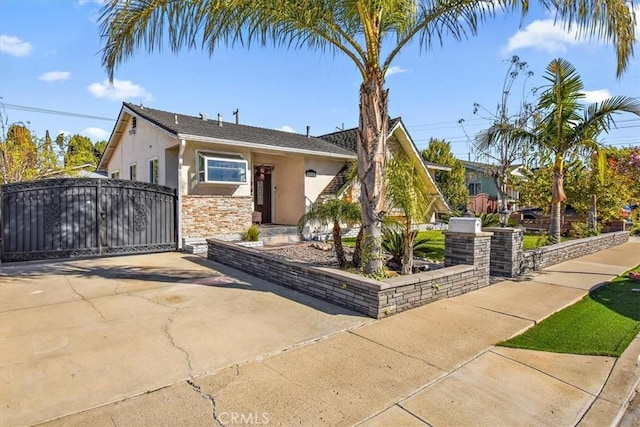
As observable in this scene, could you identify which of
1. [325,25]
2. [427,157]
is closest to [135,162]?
[325,25]

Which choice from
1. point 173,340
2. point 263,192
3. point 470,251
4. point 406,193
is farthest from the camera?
point 263,192

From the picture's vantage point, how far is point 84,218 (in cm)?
1075

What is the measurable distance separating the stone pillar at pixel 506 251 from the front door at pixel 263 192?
10596 millimetres

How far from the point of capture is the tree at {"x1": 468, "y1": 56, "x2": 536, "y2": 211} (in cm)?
1216

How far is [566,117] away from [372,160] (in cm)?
746

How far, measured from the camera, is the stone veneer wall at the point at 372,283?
5664 millimetres

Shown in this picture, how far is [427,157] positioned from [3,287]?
2515 cm

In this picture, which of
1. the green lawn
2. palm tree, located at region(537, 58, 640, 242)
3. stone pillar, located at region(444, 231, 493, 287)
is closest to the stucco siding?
stone pillar, located at region(444, 231, 493, 287)

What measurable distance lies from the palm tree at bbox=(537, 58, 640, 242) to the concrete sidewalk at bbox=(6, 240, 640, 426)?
7.70 metres

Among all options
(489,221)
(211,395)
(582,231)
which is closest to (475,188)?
(582,231)

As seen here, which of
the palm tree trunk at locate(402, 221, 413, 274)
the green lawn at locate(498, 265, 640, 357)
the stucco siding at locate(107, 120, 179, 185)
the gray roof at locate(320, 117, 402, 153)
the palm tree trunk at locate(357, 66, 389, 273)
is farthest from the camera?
the gray roof at locate(320, 117, 402, 153)

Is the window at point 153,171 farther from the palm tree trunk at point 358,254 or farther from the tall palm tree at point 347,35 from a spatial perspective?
the palm tree trunk at point 358,254

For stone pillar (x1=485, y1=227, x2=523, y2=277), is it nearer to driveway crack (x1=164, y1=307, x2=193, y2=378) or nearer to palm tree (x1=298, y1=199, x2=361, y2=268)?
palm tree (x1=298, y1=199, x2=361, y2=268)

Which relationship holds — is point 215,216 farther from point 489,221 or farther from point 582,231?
point 582,231
